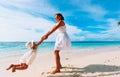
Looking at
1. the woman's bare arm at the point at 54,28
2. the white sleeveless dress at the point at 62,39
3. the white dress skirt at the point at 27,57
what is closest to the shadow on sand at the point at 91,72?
the white sleeveless dress at the point at 62,39

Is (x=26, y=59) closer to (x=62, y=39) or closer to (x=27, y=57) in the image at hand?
(x=27, y=57)

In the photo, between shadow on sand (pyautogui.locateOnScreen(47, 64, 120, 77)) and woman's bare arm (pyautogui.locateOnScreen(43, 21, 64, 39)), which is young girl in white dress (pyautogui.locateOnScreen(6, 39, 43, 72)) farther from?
shadow on sand (pyautogui.locateOnScreen(47, 64, 120, 77))

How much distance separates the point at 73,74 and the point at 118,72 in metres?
1.33

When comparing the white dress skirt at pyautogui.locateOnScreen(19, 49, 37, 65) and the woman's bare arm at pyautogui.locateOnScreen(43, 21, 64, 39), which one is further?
the woman's bare arm at pyautogui.locateOnScreen(43, 21, 64, 39)

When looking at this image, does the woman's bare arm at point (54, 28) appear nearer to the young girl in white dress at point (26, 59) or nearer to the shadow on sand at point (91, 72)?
the young girl in white dress at point (26, 59)

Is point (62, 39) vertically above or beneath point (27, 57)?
above

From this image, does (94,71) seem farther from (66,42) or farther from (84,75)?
(66,42)

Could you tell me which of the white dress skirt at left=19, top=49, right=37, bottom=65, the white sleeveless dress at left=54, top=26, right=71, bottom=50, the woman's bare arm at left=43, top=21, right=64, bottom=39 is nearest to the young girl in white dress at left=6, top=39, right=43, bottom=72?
the white dress skirt at left=19, top=49, right=37, bottom=65

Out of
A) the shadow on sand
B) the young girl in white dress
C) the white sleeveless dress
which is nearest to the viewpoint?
the young girl in white dress

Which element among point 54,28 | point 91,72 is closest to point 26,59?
point 54,28

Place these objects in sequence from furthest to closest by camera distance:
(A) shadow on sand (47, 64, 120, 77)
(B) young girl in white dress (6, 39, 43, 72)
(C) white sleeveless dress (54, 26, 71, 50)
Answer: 1. (C) white sleeveless dress (54, 26, 71, 50)
2. (A) shadow on sand (47, 64, 120, 77)
3. (B) young girl in white dress (6, 39, 43, 72)

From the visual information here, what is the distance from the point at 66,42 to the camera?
6.62 m

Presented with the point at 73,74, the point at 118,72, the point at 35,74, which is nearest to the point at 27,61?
the point at 35,74

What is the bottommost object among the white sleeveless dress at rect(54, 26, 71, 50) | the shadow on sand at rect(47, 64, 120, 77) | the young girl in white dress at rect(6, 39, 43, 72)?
the shadow on sand at rect(47, 64, 120, 77)
